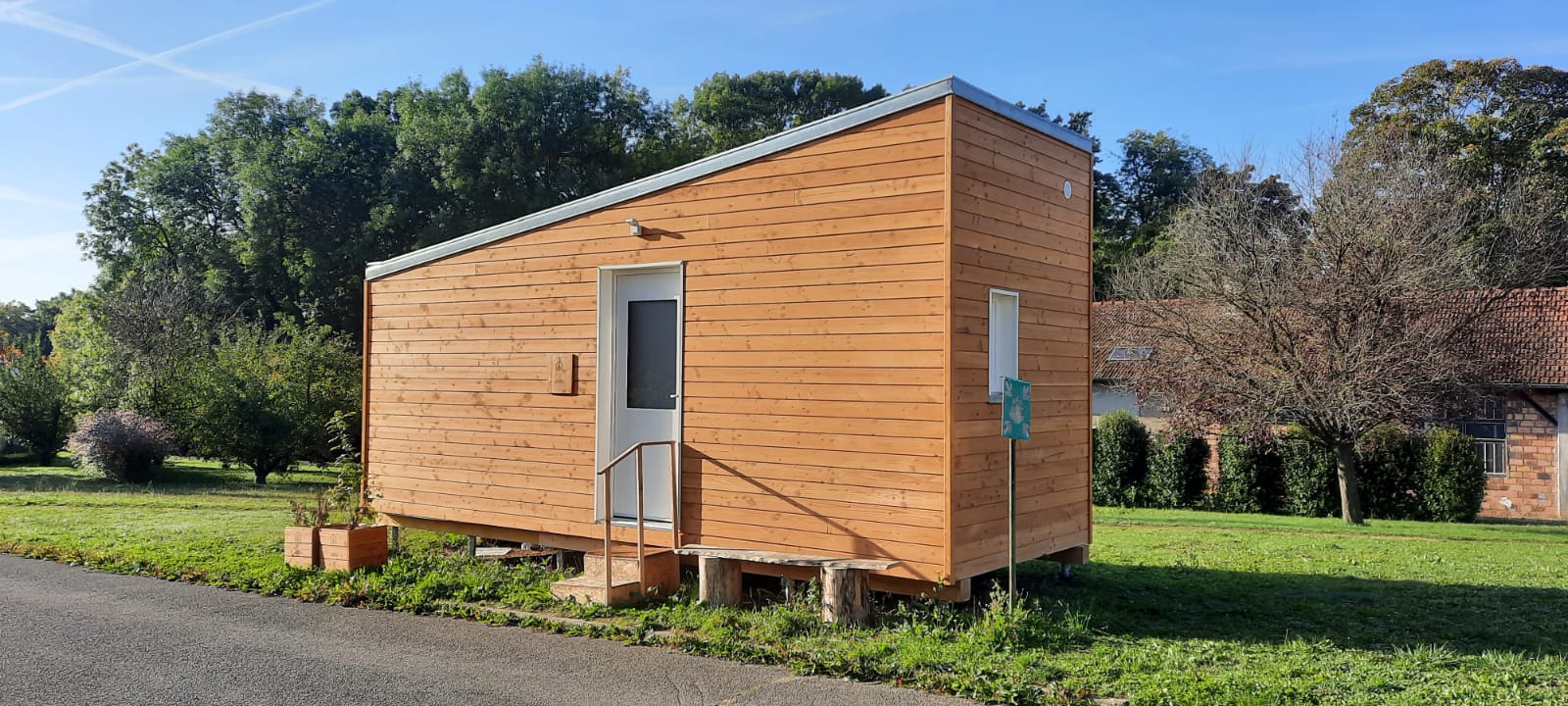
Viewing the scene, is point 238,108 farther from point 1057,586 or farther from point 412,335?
point 1057,586

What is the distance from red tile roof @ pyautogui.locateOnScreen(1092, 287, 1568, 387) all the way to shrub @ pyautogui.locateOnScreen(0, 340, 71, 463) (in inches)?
853

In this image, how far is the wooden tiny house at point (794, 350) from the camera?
275 inches

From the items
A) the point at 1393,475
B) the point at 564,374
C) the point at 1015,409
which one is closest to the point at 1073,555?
the point at 1015,409

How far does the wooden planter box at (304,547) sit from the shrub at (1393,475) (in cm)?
1668

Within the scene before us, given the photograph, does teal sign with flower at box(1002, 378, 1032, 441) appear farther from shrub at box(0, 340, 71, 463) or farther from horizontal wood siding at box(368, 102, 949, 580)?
shrub at box(0, 340, 71, 463)

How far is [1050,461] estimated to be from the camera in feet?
26.9

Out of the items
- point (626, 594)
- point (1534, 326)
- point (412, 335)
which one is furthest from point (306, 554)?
point (1534, 326)

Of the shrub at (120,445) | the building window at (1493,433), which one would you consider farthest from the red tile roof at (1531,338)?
the shrub at (120,445)

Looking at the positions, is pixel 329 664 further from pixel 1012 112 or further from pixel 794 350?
pixel 1012 112

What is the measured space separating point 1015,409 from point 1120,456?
50.2 feet

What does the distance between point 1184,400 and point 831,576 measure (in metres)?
13.2

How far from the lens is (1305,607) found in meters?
8.02

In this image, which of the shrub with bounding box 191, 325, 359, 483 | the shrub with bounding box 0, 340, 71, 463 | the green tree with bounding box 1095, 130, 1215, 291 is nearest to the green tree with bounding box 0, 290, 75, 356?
the shrub with bounding box 0, 340, 71, 463

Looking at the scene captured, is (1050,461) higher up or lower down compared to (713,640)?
higher up
